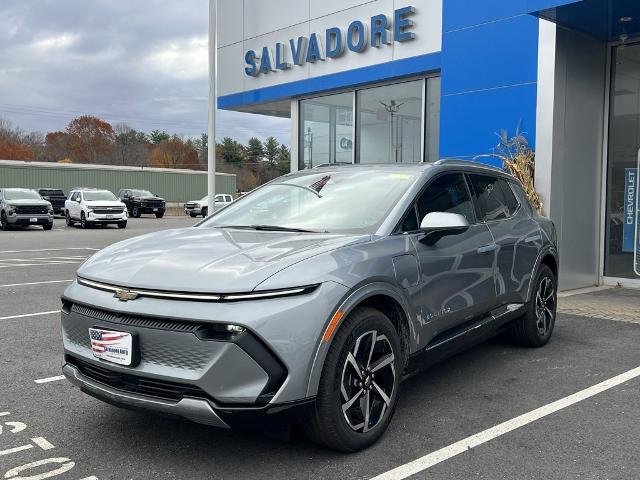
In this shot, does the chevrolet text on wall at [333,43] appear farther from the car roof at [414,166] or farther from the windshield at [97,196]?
the windshield at [97,196]

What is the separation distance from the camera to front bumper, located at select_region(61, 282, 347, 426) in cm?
298

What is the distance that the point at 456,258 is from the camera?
438 cm

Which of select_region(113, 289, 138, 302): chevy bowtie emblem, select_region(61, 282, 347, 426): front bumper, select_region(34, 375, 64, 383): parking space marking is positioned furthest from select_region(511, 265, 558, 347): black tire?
select_region(34, 375, 64, 383): parking space marking

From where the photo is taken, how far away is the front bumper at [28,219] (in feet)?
84.7

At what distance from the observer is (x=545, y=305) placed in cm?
597

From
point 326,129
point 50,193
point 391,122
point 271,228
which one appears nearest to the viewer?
point 271,228

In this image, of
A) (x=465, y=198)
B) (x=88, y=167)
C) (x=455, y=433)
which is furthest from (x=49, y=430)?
(x=88, y=167)

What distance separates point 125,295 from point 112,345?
267 mm

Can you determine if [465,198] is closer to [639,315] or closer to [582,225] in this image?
[639,315]

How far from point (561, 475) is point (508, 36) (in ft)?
26.9

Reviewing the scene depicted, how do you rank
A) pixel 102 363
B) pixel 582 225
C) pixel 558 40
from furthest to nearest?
1. pixel 582 225
2. pixel 558 40
3. pixel 102 363

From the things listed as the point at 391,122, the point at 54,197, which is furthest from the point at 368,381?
the point at 54,197

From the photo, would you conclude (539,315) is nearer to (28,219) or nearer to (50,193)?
(28,219)

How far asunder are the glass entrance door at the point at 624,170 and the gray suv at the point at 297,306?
6261mm
